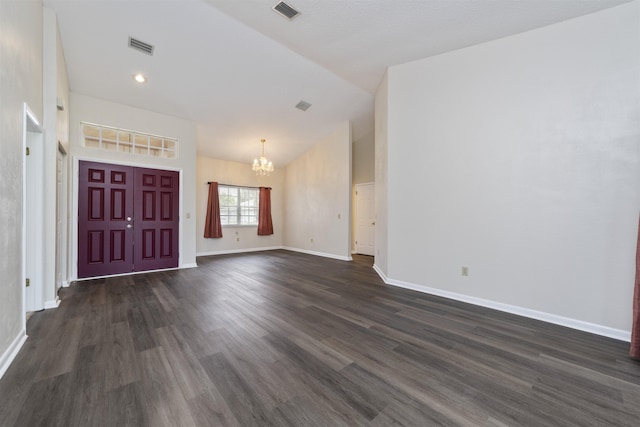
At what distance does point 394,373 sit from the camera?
1771mm

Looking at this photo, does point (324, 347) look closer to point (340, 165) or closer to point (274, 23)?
point (274, 23)

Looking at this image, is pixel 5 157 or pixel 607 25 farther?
pixel 607 25

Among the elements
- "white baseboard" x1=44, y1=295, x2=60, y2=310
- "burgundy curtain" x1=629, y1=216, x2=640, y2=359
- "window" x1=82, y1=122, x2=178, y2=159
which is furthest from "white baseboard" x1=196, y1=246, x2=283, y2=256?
"burgundy curtain" x1=629, y1=216, x2=640, y2=359

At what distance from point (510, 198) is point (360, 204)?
4720mm

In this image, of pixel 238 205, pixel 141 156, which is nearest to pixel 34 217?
pixel 141 156

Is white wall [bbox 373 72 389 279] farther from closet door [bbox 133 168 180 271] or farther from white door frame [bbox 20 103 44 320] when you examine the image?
white door frame [bbox 20 103 44 320]

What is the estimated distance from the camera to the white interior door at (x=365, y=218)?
7273 millimetres

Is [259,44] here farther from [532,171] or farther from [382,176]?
[532,171]

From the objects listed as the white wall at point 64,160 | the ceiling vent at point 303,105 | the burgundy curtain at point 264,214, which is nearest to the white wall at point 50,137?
the white wall at point 64,160

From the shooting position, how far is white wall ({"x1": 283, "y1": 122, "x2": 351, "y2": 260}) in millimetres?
6258

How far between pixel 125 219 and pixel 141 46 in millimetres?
2846

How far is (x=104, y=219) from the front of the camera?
172 inches

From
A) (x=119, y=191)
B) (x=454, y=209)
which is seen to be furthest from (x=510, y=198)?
(x=119, y=191)

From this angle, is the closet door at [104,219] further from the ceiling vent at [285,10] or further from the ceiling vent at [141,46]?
the ceiling vent at [285,10]
